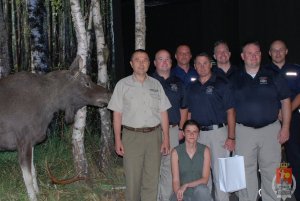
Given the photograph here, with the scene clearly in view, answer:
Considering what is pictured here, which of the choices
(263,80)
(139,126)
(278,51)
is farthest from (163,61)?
(278,51)

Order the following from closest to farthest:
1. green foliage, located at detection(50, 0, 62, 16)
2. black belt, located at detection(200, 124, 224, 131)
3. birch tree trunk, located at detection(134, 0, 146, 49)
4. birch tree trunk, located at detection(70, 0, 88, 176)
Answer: black belt, located at detection(200, 124, 224, 131)
birch tree trunk, located at detection(70, 0, 88, 176)
birch tree trunk, located at detection(134, 0, 146, 49)
green foliage, located at detection(50, 0, 62, 16)

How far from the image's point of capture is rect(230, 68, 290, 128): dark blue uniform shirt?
6484 mm

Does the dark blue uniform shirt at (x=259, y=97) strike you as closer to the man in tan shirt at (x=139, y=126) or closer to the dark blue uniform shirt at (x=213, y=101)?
the dark blue uniform shirt at (x=213, y=101)

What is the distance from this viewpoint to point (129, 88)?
6352mm

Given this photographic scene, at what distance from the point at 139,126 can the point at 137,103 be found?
0.29 meters

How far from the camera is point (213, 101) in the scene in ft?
21.6

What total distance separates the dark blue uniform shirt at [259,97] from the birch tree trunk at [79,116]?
264 cm

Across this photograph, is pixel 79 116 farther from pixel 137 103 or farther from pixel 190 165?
pixel 190 165

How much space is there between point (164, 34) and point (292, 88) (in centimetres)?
906

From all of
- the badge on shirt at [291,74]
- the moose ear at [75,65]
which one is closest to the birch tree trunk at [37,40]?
the moose ear at [75,65]

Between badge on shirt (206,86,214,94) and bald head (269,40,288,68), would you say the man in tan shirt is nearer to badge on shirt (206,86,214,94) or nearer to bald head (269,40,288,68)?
badge on shirt (206,86,214,94)

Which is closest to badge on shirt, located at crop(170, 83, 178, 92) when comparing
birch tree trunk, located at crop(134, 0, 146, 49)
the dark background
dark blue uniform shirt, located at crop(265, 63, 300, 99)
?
dark blue uniform shirt, located at crop(265, 63, 300, 99)

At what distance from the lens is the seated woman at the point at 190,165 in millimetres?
6219

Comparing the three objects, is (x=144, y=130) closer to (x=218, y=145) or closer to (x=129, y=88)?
(x=129, y=88)
